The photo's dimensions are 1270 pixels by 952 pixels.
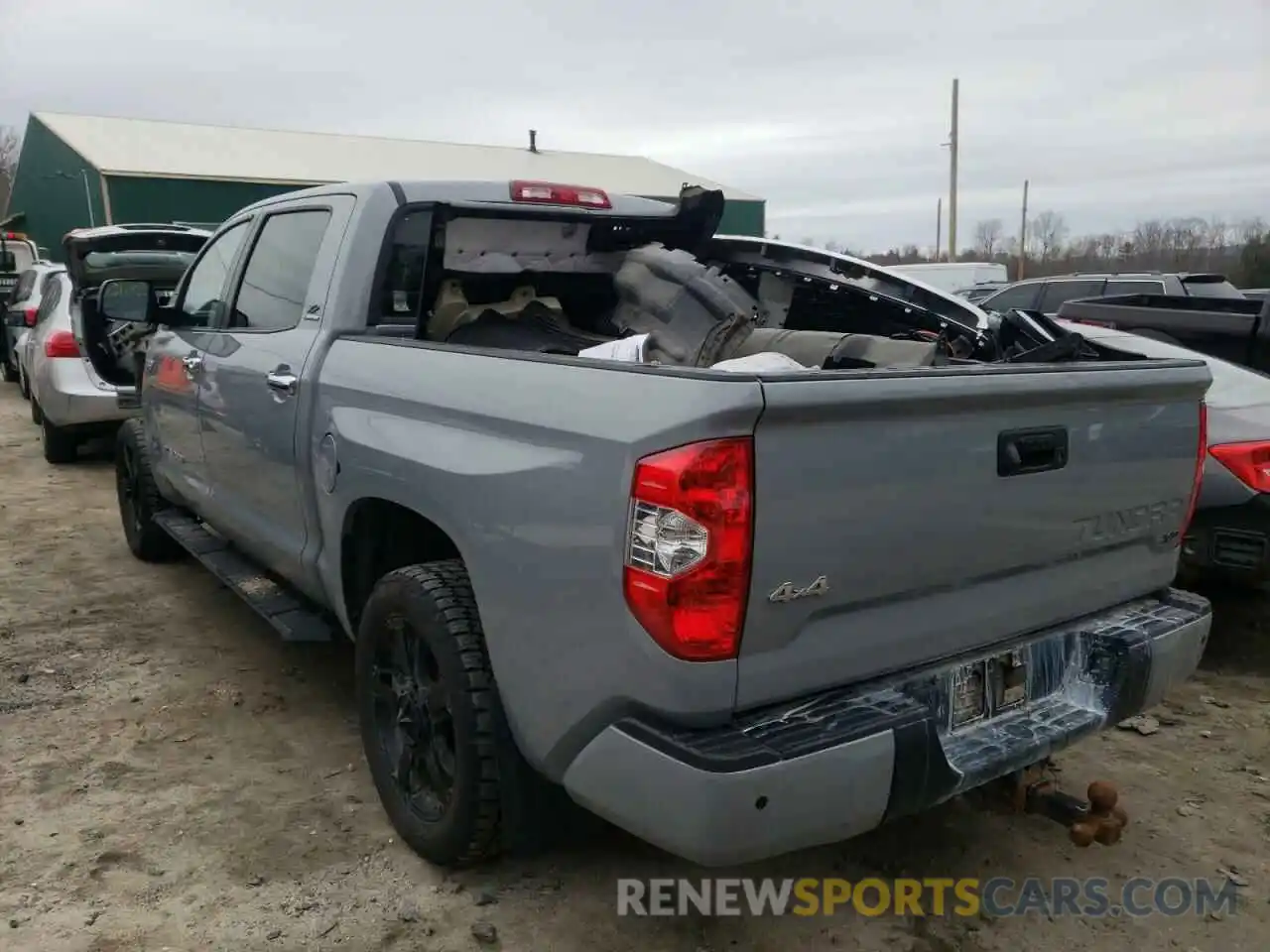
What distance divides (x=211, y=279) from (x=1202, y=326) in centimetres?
521

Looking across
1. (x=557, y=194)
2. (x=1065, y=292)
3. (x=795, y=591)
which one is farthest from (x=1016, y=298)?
(x=795, y=591)

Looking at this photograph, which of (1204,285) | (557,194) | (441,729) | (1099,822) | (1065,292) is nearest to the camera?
(1099,822)

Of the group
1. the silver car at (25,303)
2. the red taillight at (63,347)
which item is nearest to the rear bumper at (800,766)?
the red taillight at (63,347)

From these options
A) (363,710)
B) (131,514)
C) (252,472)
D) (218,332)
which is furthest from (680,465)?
(131,514)

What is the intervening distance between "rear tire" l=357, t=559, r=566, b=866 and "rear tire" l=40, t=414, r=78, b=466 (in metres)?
6.84

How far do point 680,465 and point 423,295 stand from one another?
1.79 meters

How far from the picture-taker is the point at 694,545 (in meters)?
2.01

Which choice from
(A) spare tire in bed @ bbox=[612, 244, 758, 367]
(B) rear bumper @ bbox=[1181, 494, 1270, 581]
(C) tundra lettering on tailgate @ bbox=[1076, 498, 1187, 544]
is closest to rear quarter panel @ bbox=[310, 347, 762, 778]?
(C) tundra lettering on tailgate @ bbox=[1076, 498, 1187, 544]

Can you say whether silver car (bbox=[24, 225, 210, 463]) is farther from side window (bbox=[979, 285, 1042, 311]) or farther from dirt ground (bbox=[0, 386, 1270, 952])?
side window (bbox=[979, 285, 1042, 311])

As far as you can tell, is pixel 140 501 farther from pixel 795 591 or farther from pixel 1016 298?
pixel 1016 298

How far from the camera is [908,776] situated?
2180 millimetres

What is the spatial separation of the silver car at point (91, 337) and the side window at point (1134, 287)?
38.1ft

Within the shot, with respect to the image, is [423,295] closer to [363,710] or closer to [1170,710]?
[363,710]

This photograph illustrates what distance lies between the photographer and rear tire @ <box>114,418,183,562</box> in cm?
544
